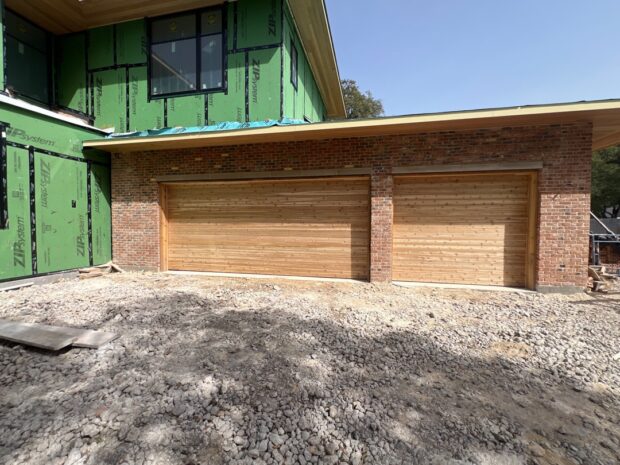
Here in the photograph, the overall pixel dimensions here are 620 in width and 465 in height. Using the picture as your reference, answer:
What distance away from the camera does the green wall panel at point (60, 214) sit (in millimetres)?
6578

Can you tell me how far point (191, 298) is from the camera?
547 cm

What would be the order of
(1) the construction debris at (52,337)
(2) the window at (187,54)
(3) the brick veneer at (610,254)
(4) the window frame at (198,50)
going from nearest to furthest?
A: (1) the construction debris at (52,337), (4) the window frame at (198,50), (2) the window at (187,54), (3) the brick veneer at (610,254)

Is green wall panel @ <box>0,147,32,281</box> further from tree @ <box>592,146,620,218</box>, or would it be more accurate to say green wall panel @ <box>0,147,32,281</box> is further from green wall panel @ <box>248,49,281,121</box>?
tree @ <box>592,146,620,218</box>

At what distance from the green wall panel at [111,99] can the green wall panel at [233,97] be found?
2.68 metres

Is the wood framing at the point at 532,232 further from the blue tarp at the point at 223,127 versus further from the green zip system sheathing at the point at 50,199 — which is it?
the green zip system sheathing at the point at 50,199

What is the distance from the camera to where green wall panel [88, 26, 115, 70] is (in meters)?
8.66

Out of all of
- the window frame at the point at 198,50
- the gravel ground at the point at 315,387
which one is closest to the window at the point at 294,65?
the window frame at the point at 198,50

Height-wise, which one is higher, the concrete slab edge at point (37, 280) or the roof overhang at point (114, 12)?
the roof overhang at point (114, 12)

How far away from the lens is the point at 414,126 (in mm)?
6066

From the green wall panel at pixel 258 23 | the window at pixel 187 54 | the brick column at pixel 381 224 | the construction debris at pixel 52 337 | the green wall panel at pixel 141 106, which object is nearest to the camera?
the construction debris at pixel 52 337

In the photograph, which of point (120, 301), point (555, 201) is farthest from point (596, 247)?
point (120, 301)

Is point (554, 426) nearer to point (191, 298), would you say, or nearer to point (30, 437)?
point (30, 437)

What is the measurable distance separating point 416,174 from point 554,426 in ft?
17.0

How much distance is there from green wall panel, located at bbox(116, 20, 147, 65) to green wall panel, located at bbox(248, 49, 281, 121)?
3234mm
